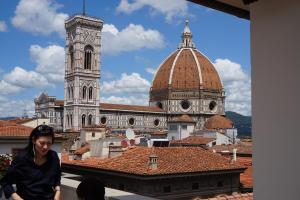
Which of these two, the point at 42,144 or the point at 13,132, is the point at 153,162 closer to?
the point at 13,132

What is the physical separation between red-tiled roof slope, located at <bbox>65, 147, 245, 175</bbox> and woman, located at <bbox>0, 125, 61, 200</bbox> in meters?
12.8

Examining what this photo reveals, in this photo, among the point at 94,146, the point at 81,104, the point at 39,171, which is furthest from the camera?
the point at 81,104

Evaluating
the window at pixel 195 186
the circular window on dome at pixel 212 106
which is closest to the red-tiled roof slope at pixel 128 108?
the circular window on dome at pixel 212 106

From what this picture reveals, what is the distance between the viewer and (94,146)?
28469mm

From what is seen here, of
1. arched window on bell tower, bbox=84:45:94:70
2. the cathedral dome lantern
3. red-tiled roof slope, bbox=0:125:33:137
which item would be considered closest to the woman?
red-tiled roof slope, bbox=0:125:33:137

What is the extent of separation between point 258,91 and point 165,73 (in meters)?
94.3

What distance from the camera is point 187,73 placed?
95.3 m

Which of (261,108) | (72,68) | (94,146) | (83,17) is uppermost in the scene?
(83,17)

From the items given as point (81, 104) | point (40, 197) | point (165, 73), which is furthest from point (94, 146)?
point (165, 73)

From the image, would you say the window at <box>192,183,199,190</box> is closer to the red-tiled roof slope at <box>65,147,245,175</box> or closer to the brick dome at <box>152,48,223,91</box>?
the red-tiled roof slope at <box>65,147,245,175</box>

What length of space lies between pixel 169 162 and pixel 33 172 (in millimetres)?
15342

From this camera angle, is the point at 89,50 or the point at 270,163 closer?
the point at 270,163

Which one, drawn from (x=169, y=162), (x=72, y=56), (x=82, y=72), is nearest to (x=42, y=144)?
(x=169, y=162)

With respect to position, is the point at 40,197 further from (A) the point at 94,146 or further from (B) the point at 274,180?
(A) the point at 94,146
